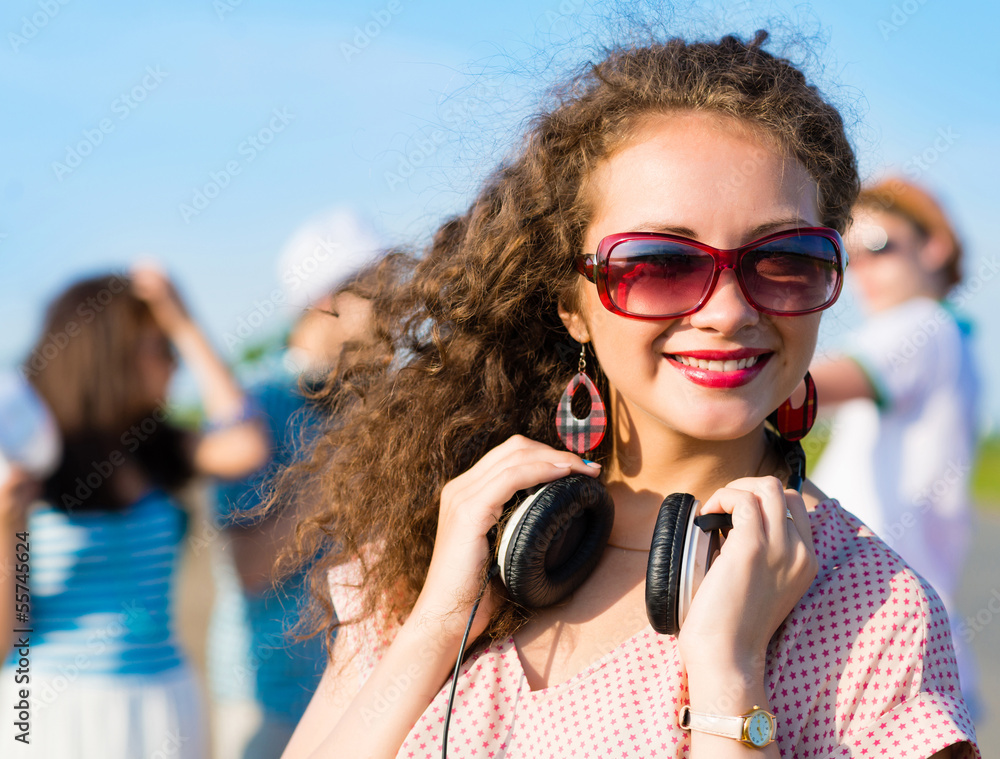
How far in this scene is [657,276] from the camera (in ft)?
5.95

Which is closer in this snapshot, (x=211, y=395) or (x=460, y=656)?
(x=460, y=656)

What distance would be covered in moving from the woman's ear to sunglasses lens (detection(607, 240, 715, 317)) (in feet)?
0.92

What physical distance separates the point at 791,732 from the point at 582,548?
562 mm

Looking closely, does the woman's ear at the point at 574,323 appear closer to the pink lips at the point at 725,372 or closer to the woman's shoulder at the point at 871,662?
the pink lips at the point at 725,372

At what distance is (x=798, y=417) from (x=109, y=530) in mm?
2763

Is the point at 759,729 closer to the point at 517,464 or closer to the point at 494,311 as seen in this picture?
the point at 517,464

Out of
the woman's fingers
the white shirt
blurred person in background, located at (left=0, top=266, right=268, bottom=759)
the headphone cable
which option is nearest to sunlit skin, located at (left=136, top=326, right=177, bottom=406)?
blurred person in background, located at (left=0, top=266, right=268, bottom=759)

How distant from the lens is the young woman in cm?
162

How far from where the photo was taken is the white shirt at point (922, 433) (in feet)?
13.0

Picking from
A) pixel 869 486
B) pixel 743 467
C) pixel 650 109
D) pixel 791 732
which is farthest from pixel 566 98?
pixel 869 486

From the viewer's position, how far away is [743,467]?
2.07 metres

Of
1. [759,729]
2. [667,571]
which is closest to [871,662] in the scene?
[759,729]

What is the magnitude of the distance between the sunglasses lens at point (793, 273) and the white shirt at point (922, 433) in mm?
2313

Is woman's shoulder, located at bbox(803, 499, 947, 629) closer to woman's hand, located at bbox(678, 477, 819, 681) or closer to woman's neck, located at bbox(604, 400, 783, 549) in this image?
woman's hand, located at bbox(678, 477, 819, 681)
